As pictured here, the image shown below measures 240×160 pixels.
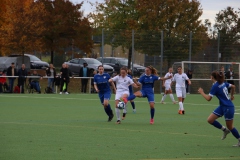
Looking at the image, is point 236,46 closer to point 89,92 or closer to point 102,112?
point 89,92

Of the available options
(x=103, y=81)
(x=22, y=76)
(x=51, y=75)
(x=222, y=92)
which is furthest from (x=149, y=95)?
(x=51, y=75)

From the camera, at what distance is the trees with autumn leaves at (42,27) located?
50594mm

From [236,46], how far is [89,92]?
1092 centimetres

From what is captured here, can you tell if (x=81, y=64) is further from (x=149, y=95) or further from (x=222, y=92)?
(x=222, y=92)

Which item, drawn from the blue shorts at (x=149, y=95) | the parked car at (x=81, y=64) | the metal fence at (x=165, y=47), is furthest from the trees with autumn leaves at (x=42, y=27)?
the blue shorts at (x=149, y=95)

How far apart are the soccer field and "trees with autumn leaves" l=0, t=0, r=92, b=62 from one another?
24.0 m

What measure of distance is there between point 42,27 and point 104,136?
35.6 m

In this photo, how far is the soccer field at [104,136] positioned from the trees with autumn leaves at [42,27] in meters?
24.0

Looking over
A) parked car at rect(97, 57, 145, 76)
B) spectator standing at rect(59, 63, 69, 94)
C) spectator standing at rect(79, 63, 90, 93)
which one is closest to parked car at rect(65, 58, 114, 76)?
parked car at rect(97, 57, 145, 76)

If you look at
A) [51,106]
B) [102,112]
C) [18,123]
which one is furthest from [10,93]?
[18,123]

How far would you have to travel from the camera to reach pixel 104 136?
16.4m

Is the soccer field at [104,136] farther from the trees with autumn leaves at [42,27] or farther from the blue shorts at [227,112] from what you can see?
the trees with autumn leaves at [42,27]

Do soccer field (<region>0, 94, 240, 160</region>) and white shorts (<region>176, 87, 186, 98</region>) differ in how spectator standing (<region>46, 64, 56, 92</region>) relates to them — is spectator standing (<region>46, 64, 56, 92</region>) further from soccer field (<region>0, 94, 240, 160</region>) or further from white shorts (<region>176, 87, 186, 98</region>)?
white shorts (<region>176, 87, 186, 98</region>)

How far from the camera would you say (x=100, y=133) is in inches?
678
